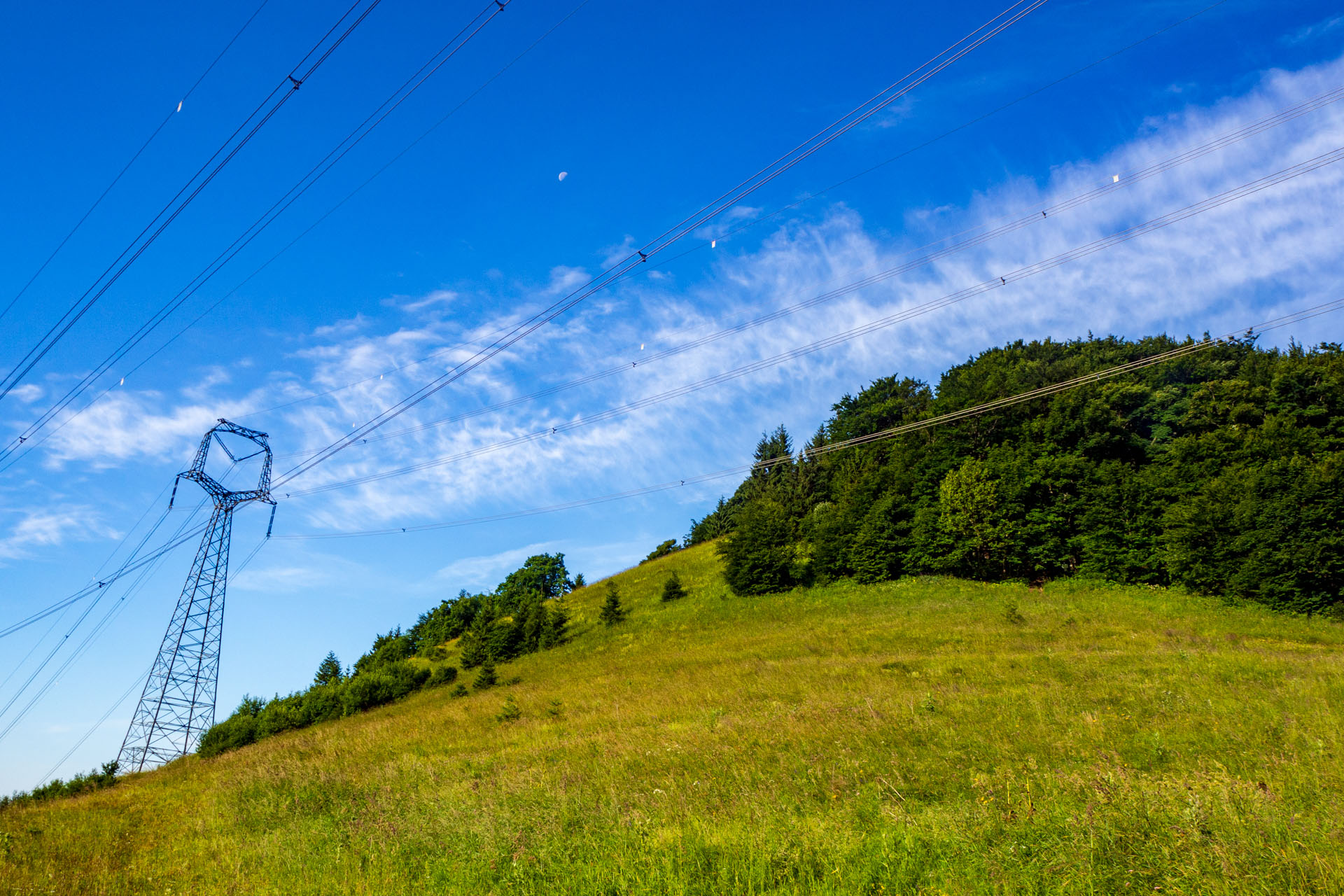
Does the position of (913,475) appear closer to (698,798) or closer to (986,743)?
(986,743)

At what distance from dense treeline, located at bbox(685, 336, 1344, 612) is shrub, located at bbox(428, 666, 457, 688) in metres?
20.1

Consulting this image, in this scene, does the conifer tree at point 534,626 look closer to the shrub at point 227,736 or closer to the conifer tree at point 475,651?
the conifer tree at point 475,651

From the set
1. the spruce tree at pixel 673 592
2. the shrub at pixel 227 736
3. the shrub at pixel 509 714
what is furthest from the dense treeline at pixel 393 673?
the shrub at pixel 509 714

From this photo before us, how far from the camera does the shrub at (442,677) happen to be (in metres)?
39.6

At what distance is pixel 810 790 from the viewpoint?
8.30 meters

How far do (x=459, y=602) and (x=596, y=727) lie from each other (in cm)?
6553

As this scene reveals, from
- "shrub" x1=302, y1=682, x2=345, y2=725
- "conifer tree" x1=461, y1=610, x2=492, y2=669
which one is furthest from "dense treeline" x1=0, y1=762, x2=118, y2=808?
"conifer tree" x1=461, y1=610, x2=492, y2=669

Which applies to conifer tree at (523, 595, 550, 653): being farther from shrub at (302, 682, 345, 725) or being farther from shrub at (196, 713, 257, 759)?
shrub at (196, 713, 257, 759)

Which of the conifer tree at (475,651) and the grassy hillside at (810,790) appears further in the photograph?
the conifer tree at (475,651)

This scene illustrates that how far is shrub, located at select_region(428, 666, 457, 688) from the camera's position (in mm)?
39594

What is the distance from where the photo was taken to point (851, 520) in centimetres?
4759

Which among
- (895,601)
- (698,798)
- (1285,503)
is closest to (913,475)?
(895,601)

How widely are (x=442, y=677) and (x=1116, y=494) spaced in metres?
45.9

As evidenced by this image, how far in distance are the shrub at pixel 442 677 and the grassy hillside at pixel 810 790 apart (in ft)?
47.4
